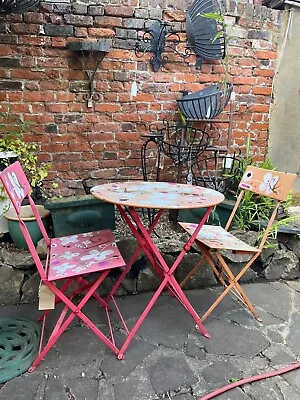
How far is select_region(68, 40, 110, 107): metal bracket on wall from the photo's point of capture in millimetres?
2883

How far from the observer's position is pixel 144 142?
3.32m

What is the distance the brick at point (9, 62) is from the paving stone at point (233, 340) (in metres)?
2.52

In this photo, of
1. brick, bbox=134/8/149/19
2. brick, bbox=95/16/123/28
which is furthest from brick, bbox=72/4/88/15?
brick, bbox=134/8/149/19

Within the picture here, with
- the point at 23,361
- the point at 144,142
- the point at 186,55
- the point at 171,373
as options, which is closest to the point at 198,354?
the point at 171,373

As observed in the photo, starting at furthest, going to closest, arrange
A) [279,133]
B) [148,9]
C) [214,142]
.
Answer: [279,133] → [214,142] → [148,9]

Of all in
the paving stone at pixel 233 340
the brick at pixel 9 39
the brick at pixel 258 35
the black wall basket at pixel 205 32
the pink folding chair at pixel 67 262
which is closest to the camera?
the pink folding chair at pixel 67 262

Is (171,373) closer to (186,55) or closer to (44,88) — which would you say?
(44,88)

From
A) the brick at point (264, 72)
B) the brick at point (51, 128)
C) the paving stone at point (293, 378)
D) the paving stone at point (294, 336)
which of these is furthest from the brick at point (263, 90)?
the paving stone at point (293, 378)

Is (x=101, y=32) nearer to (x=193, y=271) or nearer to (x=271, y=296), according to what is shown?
(x=193, y=271)

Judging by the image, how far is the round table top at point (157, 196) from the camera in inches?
74.0

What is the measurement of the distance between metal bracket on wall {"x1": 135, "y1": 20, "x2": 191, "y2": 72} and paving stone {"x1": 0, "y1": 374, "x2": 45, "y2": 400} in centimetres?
265

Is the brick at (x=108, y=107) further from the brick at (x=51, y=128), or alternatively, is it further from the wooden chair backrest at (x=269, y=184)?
the wooden chair backrest at (x=269, y=184)

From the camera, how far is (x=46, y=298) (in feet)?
5.97

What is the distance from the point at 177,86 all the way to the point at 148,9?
2.33 feet
